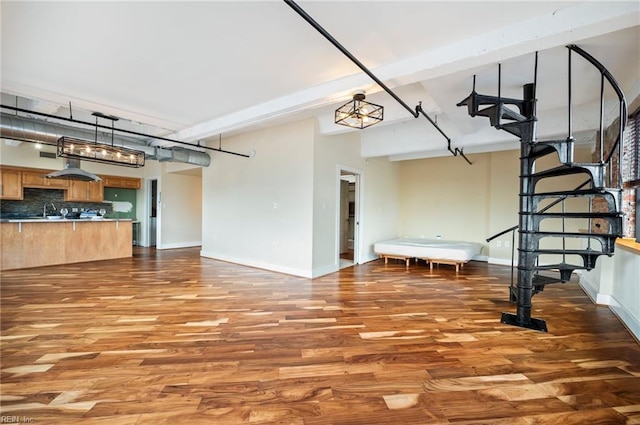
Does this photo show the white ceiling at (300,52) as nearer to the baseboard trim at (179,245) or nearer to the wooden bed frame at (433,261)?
the wooden bed frame at (433,261)

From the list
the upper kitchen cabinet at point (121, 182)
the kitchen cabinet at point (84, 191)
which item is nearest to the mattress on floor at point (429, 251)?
the upper kitchen cabinet at point (121, 182)

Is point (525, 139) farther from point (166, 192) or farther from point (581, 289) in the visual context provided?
point (166, 192)

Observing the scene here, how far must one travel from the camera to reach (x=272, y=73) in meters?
Result: 3.36

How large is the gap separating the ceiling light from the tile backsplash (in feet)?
11.7

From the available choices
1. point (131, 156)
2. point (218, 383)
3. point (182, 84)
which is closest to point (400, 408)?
point (218, 383)

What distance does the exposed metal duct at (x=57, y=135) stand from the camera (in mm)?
4453

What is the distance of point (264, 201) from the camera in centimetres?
571

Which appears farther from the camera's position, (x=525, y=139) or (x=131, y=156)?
(x=131, y=156)

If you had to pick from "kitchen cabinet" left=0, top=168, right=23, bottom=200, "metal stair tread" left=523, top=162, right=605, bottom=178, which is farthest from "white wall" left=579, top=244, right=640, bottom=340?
"kitchen cabinet" left=0, top=168, right=23, bottom=200

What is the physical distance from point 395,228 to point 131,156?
6.55 meters

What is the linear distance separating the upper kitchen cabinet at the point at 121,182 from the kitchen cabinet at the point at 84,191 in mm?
212

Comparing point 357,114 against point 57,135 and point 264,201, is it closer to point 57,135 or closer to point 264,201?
point 264,201

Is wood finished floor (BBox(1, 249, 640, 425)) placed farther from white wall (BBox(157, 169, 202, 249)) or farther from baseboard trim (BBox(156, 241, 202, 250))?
white wall (BBox(157, 169, 202, 249))

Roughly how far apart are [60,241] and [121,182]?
2.76 metres
